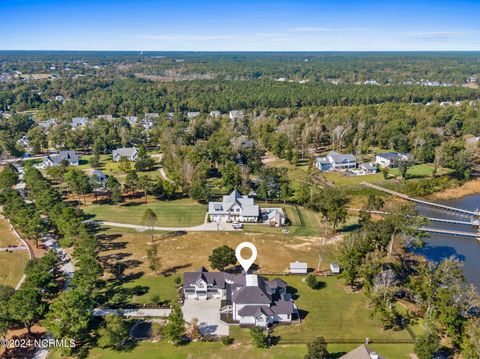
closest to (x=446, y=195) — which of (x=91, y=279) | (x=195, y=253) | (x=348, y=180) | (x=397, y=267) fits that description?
(x=348, y=180)

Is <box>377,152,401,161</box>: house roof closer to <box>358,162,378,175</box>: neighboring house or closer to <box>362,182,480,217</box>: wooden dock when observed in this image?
<box>358,162,378,175</box>: neighboring house

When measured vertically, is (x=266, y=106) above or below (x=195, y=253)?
above

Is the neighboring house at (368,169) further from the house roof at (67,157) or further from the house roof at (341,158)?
the house roof at (67,157)

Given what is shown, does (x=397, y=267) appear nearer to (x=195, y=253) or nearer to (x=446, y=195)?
(x=195, y=253)

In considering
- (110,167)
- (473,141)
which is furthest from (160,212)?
(473,141)

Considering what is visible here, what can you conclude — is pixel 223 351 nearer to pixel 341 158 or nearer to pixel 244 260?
pixel 244 260

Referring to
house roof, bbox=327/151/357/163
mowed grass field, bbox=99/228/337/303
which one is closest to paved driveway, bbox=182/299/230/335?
mowed grass field, bbox=99/228/337/303
